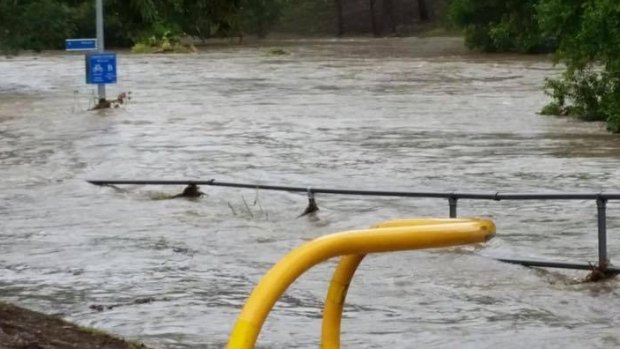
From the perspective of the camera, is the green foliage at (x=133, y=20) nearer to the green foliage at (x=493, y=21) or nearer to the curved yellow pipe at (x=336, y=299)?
the curved yellow pipe at (x=336, y=299)

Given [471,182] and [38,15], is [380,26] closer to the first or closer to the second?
[38,15]

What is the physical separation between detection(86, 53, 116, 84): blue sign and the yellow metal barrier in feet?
93.0

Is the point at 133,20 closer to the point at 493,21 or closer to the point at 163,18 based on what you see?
the point at 163,18

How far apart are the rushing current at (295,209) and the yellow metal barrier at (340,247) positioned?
432cm

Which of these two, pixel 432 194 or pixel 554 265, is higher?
pixel 432 194

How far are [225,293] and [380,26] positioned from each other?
8367cm

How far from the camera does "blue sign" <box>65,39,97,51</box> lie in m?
31.0

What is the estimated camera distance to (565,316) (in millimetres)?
10602

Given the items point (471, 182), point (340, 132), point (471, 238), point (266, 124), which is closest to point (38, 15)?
point (266, 124)

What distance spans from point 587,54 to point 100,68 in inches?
458

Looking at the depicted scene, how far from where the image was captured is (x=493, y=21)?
63344 millimetres

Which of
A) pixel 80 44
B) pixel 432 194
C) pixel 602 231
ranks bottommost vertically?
pixel 602 231

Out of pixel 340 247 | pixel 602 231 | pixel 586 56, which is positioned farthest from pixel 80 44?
pixel 340 247

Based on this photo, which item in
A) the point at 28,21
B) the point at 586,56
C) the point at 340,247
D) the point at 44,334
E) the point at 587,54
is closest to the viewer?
the point at 340,247
